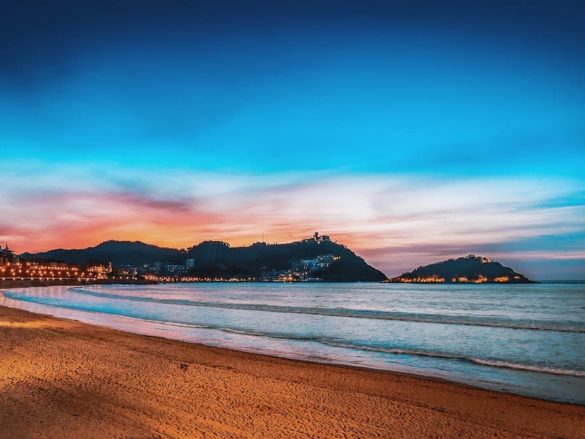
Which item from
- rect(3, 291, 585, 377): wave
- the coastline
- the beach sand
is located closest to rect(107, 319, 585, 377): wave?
rect(3, 291, 585, 377): wave

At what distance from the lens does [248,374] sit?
12422 millimetres

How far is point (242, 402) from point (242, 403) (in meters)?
0.09

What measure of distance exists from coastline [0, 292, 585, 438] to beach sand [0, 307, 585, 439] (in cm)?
2

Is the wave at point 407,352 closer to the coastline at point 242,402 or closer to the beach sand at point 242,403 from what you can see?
the coastline at point 242,402

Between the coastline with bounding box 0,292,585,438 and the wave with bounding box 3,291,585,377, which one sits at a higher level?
the coastline with bounding box 0,292,585,438

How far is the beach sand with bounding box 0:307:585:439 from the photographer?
7566mm

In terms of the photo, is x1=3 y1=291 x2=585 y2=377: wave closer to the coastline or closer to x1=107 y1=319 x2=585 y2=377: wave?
x1=107 y1=319 x2=585 y2=377: wave

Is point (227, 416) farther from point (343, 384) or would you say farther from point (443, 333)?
point (443, 333)

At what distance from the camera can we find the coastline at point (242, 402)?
7617 millimetres

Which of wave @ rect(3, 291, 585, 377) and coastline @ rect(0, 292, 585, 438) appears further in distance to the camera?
wave @ rect(3, 291, 585, 377)

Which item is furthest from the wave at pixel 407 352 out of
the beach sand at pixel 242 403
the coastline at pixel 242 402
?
the beach sand at pixel 242 403

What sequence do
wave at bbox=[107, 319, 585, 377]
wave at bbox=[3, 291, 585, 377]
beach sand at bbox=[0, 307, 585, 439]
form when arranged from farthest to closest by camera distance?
wave at bbox=[3, 291, 585, 377] → wave at bbox=[107, 319, 585, 377] → beach sand at bbox=[0, 307, 585, 439]

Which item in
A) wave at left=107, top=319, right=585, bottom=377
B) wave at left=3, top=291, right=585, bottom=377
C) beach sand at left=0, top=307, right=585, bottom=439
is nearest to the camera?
beach sand at left=0, top=307, right=585, bottom=439

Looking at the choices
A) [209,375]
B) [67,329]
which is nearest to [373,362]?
[209,375]
